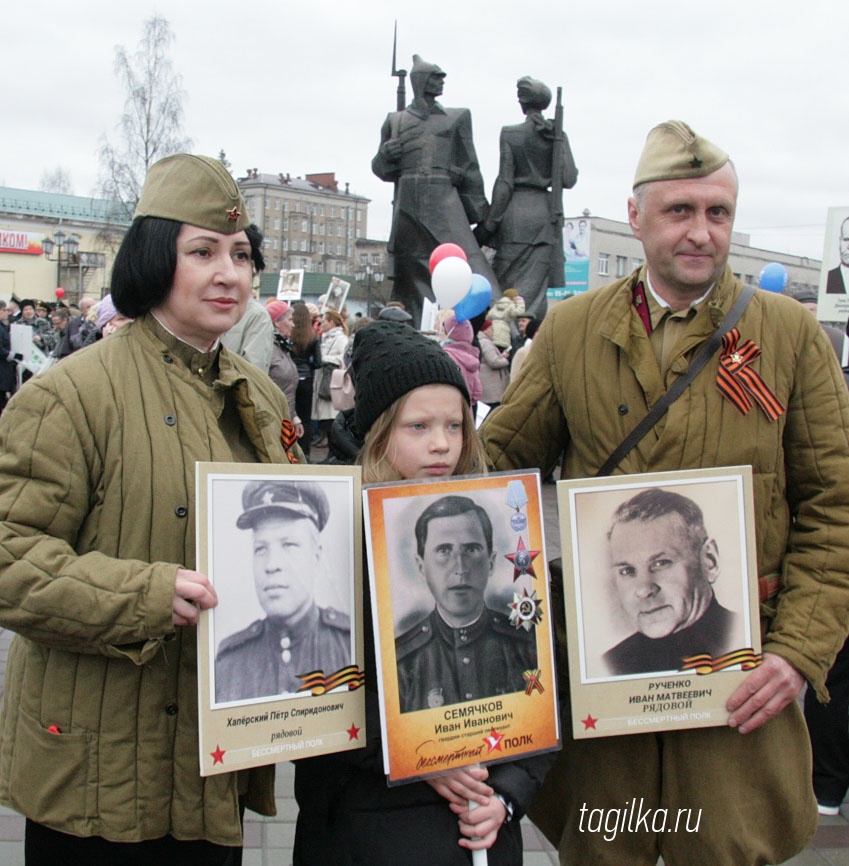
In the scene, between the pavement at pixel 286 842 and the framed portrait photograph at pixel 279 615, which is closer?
the framed portrait photograph at pixel 279 615

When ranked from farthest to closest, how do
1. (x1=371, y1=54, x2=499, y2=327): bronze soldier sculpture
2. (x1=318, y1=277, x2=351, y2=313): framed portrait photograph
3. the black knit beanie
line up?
(x1=371, y1=54, x2=499, y2=327): bronze soldier sculpture
(x1=318, y1=277, x2=351, y2=313): framed portrait photograph
the black knit beanie

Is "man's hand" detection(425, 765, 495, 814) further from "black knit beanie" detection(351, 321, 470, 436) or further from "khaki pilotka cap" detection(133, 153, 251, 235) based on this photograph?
"khaki pilotka cap" detection(133, 153, 251, 235)

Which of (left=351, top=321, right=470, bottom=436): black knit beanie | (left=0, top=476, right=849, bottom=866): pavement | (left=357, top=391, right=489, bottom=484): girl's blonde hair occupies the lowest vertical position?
(left=0, top=476, right=849, bottom=866): pavement

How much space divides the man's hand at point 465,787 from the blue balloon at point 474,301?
6337 millimetres

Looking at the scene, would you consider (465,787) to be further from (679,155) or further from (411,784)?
(679,155)

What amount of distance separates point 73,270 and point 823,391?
60.7 m

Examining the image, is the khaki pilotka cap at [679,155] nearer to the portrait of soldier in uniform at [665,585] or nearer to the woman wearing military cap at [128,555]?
the portrait of soldier in uniform at [665,585]

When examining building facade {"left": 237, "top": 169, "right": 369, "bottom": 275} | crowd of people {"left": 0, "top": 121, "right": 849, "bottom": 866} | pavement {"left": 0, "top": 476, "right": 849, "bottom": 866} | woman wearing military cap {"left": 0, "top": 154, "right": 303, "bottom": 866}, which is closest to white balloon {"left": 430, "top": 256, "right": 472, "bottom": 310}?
Result: pavement {"left": 0, "top": 476, "right": 849, "bottom": 866}

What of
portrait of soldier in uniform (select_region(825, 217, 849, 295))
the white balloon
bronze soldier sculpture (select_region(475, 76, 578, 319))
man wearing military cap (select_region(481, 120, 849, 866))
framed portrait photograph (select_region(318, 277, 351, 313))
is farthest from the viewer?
bronze soldier sculpture (select_region(475, 76, 578, 319))

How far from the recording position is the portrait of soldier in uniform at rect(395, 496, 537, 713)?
6.46ft

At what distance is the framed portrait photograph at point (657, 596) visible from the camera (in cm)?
213

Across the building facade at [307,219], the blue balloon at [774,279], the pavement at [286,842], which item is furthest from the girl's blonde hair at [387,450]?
the building facade at [307,219]

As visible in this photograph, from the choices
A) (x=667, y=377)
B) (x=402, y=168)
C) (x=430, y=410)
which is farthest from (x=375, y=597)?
(x=402, y=168)

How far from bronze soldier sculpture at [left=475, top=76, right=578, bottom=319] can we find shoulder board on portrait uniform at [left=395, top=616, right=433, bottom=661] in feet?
45.4
